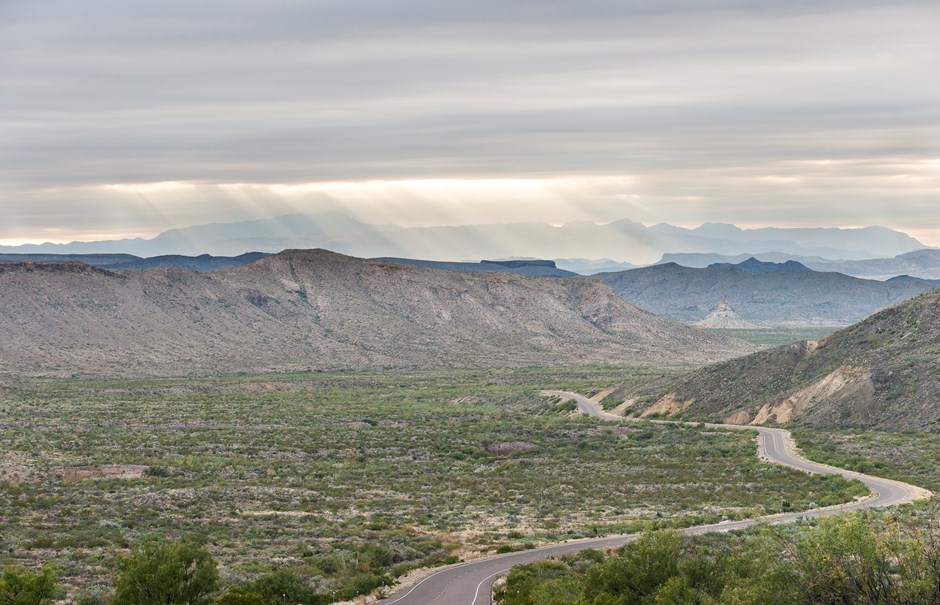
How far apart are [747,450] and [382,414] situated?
35.5 meters

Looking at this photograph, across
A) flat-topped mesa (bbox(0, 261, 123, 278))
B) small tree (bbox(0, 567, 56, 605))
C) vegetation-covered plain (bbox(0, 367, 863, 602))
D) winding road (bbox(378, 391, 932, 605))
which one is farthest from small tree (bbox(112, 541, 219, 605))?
flat-topped mesa (bbox(0, 261, 123, 278))

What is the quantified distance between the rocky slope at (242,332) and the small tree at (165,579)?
111537 millimetres

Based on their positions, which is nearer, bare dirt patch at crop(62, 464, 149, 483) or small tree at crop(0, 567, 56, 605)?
small tree at crop(0, 567, 56, 605)

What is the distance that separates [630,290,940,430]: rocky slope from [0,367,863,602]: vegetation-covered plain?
8.93 m

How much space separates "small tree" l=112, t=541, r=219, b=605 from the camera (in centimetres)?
2866

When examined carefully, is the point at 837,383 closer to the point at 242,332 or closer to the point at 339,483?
the point at 339,483

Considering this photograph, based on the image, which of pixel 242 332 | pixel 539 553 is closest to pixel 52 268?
pixel 242 332

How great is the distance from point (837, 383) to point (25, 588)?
2717 inches

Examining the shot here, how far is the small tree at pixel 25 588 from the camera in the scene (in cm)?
2673

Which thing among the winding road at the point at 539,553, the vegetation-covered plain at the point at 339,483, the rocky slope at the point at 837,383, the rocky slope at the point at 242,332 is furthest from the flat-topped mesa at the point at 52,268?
the winding road at the point at 539,553

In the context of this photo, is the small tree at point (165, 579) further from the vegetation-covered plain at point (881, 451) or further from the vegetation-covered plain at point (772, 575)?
the vegetation-covered plain at point (881, 451)

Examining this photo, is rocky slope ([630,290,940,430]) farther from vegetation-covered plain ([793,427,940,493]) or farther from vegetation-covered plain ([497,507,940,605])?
vegetation-covered plain ([497,507,940,605])

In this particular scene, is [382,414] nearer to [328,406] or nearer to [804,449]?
[328,406]

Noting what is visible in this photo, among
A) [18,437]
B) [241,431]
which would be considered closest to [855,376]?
[241,431]
